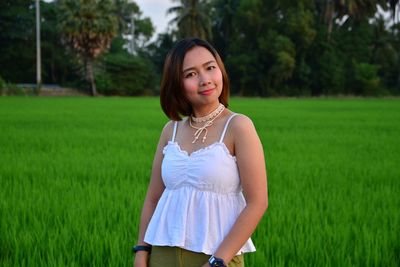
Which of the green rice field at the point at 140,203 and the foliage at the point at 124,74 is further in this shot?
the foliage at the point at 124,74

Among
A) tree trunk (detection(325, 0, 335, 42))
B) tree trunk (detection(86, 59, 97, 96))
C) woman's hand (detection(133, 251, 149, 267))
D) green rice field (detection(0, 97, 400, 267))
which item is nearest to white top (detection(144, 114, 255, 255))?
woman's hand (detection(133, 251, 149, 267))

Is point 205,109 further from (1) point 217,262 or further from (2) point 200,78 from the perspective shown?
(1) point 217,262

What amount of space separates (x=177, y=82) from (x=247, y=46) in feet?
144

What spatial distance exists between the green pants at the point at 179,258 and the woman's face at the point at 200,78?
47cm

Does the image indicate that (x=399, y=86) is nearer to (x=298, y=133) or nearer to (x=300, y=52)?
(x=300, y=52)

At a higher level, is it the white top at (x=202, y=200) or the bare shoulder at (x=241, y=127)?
the bare shoulder at (x=241, y=127)

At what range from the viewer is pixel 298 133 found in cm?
1153

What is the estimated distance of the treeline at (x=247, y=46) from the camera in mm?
39322

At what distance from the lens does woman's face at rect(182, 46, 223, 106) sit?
5.54 feet

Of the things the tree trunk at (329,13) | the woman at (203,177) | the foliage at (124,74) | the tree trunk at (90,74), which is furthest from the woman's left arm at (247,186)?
the tree trunk at (329,13)

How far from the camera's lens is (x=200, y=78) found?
5.54 feet

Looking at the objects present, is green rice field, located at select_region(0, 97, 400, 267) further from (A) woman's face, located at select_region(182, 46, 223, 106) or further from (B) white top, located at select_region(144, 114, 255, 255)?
(A) woman's face, located at select_region(182, 46, 223, 106)

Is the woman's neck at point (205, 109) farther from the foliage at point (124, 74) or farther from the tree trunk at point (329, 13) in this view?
the tree trunk at point (329, 13)

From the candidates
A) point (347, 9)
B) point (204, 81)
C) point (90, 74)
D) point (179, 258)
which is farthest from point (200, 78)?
point (347, 9)
